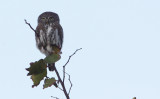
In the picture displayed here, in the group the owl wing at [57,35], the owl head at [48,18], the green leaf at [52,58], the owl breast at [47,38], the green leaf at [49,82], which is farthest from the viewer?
the owl head at [48,18]

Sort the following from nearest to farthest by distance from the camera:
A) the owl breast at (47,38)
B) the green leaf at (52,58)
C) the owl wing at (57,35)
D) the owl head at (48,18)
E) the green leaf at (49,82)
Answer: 1. the green leaf at (49,82)
2. the green leaf at (52,58)
3. the owl breast at (47,38)
4. the owl wing at (57,35)
5. the owl head at (48,18)

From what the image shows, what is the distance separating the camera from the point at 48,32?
471cm

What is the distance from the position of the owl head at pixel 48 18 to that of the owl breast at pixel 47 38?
24 centimetres

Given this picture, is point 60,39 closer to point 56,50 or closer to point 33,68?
point 56,50

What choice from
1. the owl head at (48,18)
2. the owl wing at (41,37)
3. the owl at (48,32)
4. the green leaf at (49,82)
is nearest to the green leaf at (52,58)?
the green leaf at (49,82)

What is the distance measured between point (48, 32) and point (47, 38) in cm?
18

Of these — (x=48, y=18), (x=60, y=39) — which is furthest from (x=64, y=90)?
(x=48, y=18)

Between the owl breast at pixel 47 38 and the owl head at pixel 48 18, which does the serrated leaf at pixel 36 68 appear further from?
the owl head at pixel 48 18

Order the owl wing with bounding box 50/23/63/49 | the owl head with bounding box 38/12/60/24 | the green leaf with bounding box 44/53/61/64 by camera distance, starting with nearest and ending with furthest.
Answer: the green leaf with bounding box 44/53/61/64
the owl wing with bounding box 50/23/63/49
the owl head with bounding box 38/12/60/24

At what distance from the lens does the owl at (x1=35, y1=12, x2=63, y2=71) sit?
14.8 feet

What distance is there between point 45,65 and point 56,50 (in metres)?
0.40

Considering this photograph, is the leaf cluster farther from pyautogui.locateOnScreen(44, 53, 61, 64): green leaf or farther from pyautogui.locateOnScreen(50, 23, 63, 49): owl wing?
pyautogui.locateOnScreen(50, 23, 63, 49): owl wing

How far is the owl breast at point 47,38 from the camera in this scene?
14.7 ft

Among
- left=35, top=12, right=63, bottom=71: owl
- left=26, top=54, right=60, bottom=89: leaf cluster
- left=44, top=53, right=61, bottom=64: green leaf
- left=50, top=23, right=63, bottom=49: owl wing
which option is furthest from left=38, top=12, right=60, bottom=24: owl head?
left=26, top=54, right=60, bottom=89: leaf cluster
